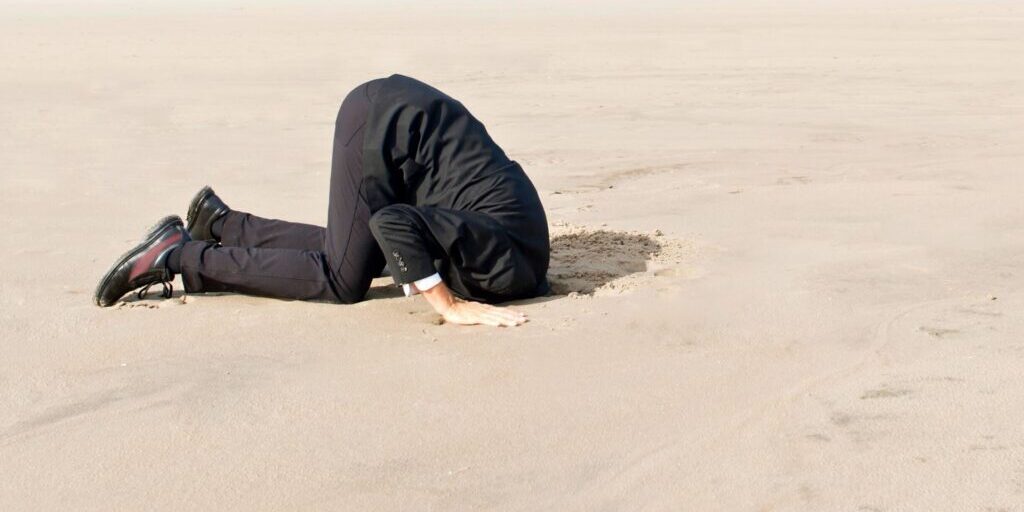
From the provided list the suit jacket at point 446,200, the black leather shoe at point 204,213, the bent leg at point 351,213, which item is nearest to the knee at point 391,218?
the suit jacket at point 446,200

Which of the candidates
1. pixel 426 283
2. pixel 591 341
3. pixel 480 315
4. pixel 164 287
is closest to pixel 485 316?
pixel 480 315

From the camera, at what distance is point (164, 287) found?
14.8 ft

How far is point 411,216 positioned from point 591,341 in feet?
2.51

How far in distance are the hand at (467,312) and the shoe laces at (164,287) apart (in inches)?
41.8

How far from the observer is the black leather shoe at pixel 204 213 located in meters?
4.86

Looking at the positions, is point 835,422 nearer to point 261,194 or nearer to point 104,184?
point 261,194

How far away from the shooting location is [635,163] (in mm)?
7586

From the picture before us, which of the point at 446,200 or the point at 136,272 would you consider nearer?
the point at 446,200

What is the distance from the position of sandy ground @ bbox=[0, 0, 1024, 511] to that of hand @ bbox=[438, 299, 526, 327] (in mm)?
63

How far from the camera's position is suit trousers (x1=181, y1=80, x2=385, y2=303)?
416 centimetres

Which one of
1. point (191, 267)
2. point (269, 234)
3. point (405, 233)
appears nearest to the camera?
point (405, 233)

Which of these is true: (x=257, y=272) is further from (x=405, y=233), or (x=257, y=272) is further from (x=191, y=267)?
(x=405, y=233)

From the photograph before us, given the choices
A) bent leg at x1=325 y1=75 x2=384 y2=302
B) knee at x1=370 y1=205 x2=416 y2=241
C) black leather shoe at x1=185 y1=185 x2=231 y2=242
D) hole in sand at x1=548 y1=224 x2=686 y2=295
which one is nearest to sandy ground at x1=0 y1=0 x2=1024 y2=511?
hole in sand at x1=548 y1=224 x2=686 y2=295

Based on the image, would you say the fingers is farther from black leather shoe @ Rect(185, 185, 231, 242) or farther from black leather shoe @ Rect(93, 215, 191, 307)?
black leather shoe @ Rect(185, 185, 231, 242)
